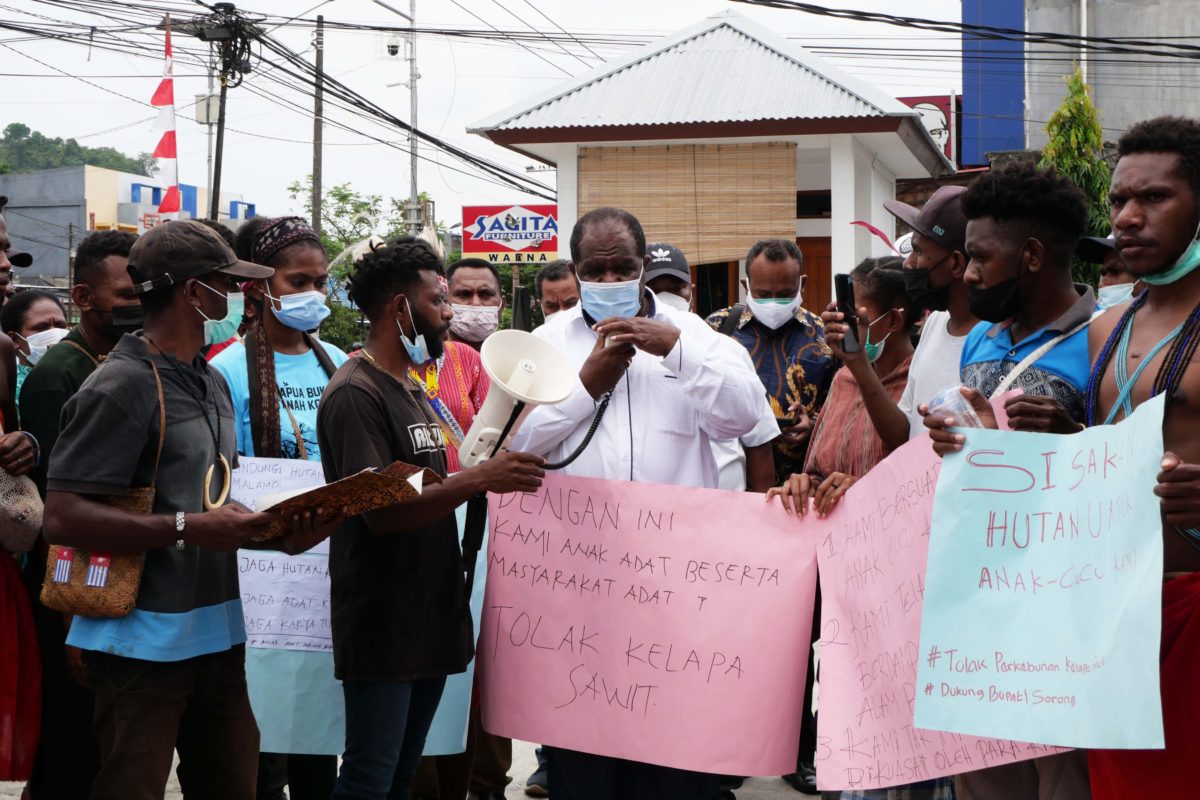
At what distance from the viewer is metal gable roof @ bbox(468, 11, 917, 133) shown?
14.8 m

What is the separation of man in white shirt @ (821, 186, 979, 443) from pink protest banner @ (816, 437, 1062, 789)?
1.19ft

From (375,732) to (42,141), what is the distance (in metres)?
110

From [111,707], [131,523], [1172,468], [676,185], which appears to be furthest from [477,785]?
[676,185]

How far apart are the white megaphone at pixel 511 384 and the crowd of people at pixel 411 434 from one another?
97 mm

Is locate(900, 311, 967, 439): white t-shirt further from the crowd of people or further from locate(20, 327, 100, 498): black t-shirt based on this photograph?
locate(20, 327, 100, 498): black t-shirt

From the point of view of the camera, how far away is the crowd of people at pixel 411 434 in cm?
314

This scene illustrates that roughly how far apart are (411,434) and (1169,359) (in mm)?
2225

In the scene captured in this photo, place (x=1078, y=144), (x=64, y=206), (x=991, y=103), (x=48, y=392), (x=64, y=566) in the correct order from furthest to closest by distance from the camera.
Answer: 1. (x=64, y=206)
2. (x=991, y=103)
3. (x=1078, y=144)
4. (x=48, y=392)
5. (x=64, y=566)

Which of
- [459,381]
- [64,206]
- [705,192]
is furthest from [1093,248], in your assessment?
[64,206]

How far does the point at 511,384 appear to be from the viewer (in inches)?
153

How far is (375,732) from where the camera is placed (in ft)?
12.5

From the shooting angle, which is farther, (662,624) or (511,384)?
(662,624)

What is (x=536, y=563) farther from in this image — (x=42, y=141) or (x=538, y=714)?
(x=42, y=141)

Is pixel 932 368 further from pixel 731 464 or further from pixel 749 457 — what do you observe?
pixel 731 464
